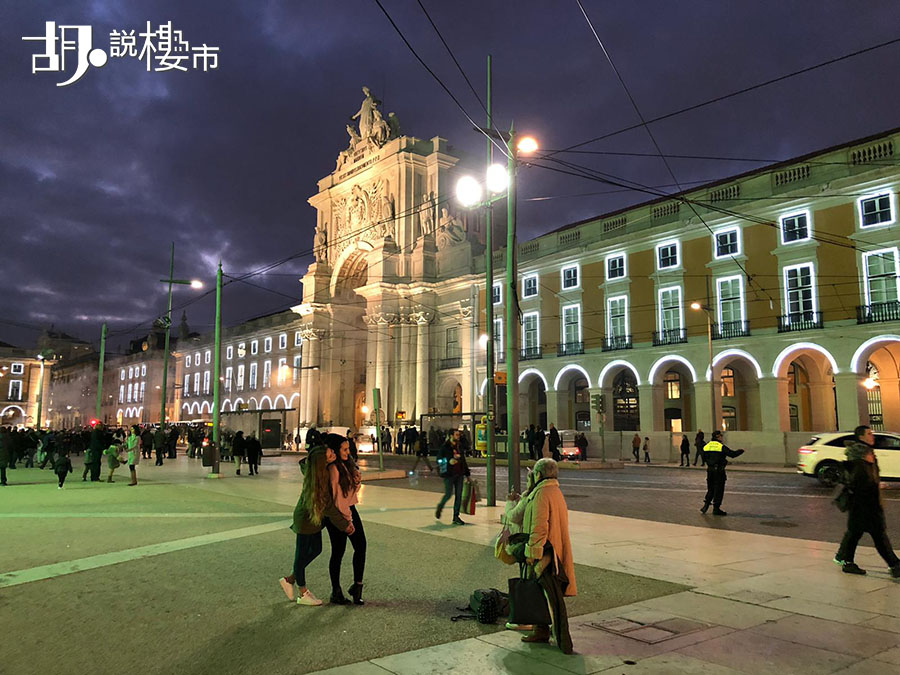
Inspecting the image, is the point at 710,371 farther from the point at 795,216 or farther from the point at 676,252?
the point at 795,216

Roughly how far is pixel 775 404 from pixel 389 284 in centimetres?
2870

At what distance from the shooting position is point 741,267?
3347 centimetres

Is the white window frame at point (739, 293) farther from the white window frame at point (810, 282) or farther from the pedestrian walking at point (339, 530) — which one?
the pedestrian walking at point (339, 530)

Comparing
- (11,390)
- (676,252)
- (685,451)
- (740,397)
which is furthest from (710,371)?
(11,390)

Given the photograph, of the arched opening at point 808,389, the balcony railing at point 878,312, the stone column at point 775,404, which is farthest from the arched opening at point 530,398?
the balcony railing at point 878,312

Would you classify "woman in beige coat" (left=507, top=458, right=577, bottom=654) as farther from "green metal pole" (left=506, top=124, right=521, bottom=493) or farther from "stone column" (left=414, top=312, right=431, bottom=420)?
"stone column" (left=414, top=312, right=431, bottom=420)

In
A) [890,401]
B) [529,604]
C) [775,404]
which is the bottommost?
[529,604]

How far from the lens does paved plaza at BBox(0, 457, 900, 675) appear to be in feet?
16.3

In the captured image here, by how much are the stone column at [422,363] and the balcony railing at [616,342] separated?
15341 millimetres

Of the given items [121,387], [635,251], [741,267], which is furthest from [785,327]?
[121,387]

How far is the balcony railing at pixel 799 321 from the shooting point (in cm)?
3052

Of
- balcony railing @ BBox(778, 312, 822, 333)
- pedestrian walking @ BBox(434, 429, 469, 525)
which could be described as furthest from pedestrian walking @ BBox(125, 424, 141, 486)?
balcony railing @ BBox(778, 312, 822, 333)

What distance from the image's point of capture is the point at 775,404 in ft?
104

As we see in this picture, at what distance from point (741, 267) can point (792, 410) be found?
11.5 meters
